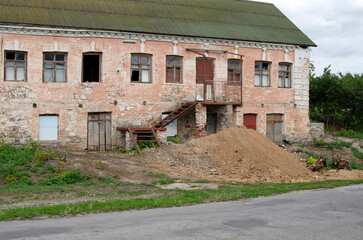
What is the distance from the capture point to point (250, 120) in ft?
85.5

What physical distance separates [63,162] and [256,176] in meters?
8.02

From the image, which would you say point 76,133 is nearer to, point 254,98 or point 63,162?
point 63,162

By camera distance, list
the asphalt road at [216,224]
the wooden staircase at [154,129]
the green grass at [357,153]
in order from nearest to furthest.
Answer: the asphalt road at [216,224] → the wooden staircase at [154,129] → the green grass at [357,153]

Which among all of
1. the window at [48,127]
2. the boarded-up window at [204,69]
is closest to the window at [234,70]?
the boarded-up window at [204,69]

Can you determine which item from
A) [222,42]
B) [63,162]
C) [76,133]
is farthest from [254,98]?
[63,162]

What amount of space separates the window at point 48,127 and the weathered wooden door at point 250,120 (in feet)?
36.6

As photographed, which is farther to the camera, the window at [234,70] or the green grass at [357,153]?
the green grass at [357,153]

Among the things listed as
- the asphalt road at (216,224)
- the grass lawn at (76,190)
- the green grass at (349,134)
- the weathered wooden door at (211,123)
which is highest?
the weathered wooden door at (211,123)

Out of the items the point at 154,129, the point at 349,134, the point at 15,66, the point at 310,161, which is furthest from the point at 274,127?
the point at 15,66

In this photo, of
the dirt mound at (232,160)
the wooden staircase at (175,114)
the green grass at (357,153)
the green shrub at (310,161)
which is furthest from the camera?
the green grass at (357,153)

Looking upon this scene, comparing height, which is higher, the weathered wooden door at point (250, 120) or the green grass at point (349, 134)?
the weathered wooden door at point (250, 120)

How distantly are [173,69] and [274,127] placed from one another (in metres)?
7.68

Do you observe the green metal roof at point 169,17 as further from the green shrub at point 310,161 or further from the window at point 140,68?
the green shrub at point 310,161

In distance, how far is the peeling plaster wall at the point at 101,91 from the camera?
2116 cm
